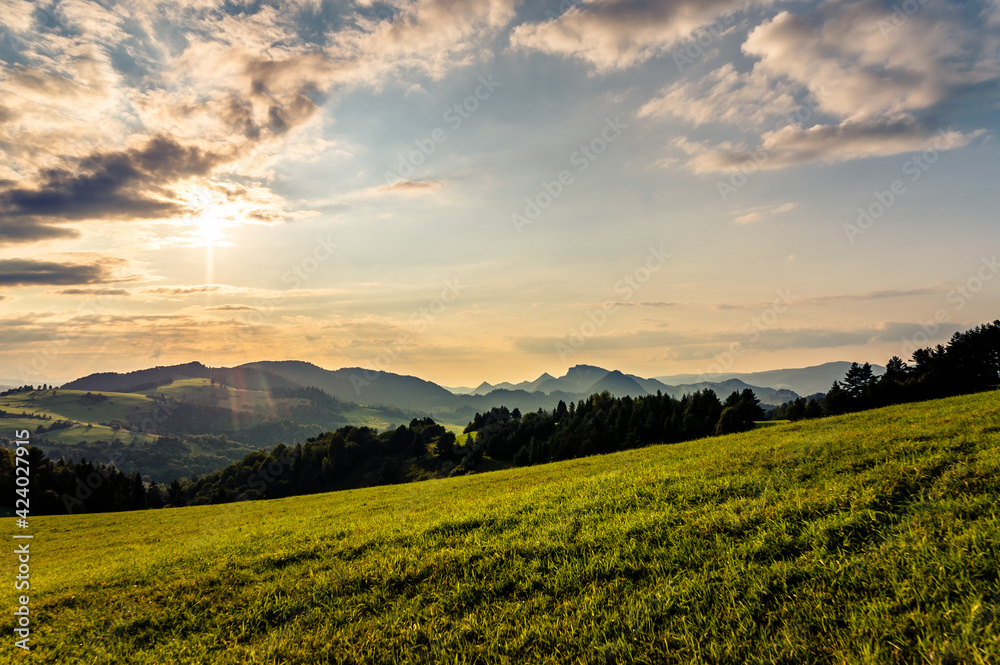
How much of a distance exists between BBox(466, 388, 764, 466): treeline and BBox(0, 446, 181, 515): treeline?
89.3 metres

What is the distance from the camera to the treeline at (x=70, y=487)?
76125 millimetres

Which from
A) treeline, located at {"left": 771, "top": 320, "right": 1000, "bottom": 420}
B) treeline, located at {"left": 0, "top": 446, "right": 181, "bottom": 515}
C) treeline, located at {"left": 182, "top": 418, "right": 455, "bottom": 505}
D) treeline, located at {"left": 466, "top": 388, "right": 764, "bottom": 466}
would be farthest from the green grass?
treeline, located at {"left": 182, "top": 418, "right": 455, "bottom": 505}

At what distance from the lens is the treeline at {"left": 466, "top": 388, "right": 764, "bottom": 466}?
73188mm

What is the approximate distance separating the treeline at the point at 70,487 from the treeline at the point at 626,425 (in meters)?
89.3

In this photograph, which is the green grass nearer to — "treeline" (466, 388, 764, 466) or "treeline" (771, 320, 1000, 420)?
"treeline" (771, 320, 1000, 420)

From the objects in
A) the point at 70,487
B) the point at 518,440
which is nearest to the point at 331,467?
the point at 70,487

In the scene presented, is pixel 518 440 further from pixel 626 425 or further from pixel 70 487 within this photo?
pixel 70 487

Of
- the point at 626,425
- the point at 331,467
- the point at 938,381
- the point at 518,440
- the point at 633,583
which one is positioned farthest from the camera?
the point at 331,467

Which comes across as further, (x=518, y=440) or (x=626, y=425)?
(x=518, y=440)

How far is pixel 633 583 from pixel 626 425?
90.1 m

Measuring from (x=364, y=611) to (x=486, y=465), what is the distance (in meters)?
117

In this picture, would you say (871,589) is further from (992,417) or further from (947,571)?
(992,417)

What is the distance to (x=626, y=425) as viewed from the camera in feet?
302

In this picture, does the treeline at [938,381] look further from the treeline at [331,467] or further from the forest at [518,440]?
the treeline at [331,467]
